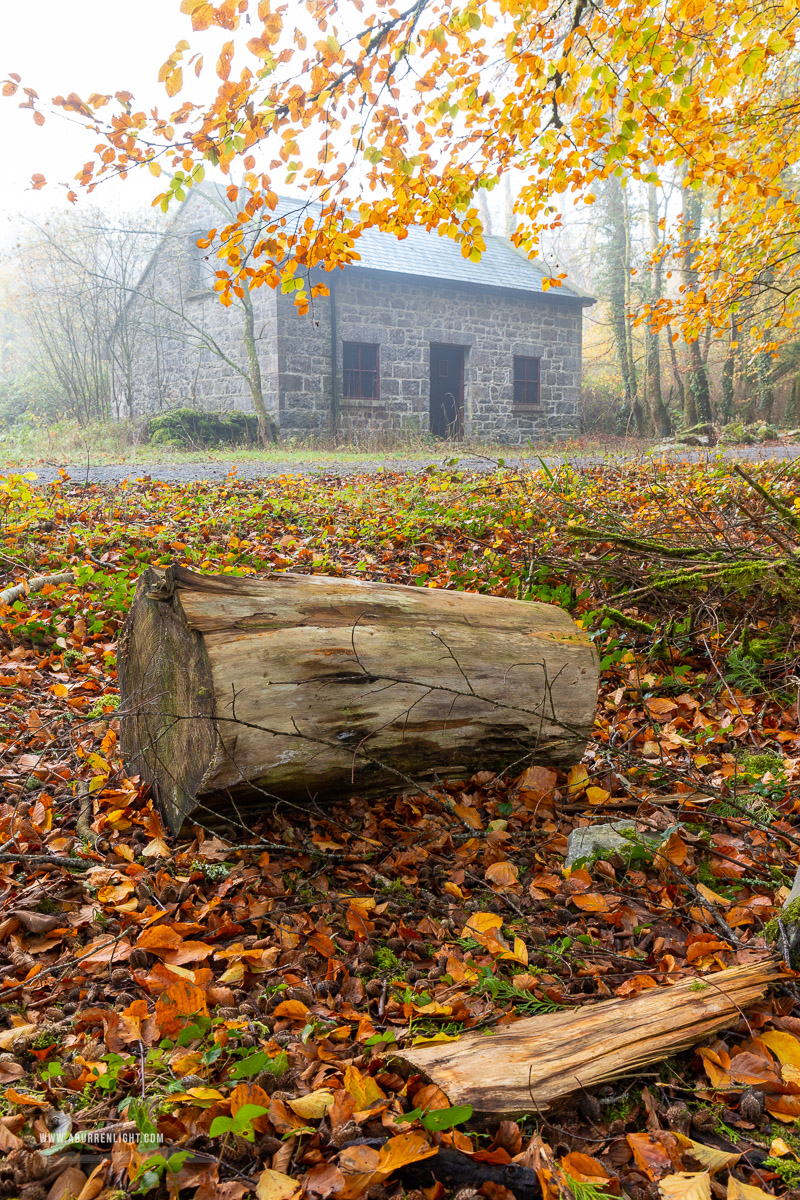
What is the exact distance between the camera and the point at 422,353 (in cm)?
1792

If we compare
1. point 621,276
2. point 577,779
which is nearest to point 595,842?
point 577,779

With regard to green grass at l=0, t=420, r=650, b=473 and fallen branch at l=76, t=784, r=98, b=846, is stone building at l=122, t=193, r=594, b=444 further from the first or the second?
fallen branch at l=76, t=784, r=98, b=846

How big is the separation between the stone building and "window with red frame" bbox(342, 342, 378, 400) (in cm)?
3

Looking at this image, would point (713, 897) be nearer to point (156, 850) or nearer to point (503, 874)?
point (503, 874)

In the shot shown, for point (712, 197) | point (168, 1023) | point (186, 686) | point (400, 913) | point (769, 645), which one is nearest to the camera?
point (168, 1023)

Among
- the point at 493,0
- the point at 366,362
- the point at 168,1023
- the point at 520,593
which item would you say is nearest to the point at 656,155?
the point at 493,0

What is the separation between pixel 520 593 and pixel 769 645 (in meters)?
1.55

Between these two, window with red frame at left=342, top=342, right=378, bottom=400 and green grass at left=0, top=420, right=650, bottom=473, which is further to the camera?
window with red frame at left=342, top=342, right=378, bottom=400

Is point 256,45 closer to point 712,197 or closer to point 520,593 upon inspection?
point 520,593

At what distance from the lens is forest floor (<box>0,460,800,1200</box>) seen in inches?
58.6

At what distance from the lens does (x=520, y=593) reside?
4953 mm

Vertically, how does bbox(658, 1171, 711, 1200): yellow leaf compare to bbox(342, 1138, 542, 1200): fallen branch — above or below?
above

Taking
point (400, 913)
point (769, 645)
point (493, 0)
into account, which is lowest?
point (400, 913)

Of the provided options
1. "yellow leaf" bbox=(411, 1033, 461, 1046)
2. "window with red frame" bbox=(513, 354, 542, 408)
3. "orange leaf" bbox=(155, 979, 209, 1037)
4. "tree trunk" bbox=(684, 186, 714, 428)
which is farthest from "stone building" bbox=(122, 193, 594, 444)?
"yellow leaf" bbox=(411, 1033, 461, 1046)
